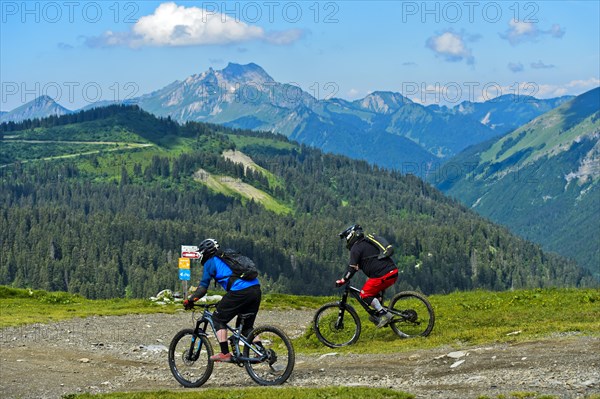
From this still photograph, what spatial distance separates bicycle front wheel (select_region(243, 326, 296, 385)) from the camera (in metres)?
20.8

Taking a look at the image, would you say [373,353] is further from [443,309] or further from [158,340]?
[158,340]

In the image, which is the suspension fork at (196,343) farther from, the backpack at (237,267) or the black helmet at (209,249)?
the black helmet at (209,249)

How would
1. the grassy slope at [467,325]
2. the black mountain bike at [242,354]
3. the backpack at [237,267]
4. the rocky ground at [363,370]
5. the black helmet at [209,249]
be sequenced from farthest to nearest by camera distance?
the black helmet at [209,249], the backpack at [237,267], the black mountain bike at [242,354], the grassy slope at [467,325], the rocky ground at [363,370]

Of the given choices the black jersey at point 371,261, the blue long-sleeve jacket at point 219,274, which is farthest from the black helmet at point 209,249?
the black jersey at point 371,261

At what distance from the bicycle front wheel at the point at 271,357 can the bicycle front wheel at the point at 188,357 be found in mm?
1555

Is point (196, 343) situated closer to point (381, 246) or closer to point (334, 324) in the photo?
point (334, 324)

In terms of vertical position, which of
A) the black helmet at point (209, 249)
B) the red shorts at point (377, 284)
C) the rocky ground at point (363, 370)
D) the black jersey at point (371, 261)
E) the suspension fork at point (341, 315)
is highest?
the black helmet at point (209, 249)

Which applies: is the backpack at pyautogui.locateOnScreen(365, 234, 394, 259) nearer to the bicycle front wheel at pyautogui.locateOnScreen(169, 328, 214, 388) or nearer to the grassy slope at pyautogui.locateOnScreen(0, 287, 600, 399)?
the grassy slope at pyautogui.locateOnScreen(0, 287, 600, 399)

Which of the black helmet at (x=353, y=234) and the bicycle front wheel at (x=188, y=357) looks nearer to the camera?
the bicycle front wheel at (x=188, y=357)

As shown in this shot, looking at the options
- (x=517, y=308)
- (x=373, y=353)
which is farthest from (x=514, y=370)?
(x=517, y=308)

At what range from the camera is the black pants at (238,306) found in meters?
21.5

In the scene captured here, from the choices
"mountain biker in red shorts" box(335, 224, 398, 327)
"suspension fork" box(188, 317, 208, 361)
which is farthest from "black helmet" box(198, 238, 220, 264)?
"mountain biker in red shorts" box(335, 224, 398, 327)

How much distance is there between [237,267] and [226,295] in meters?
0.88

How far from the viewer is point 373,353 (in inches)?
967
